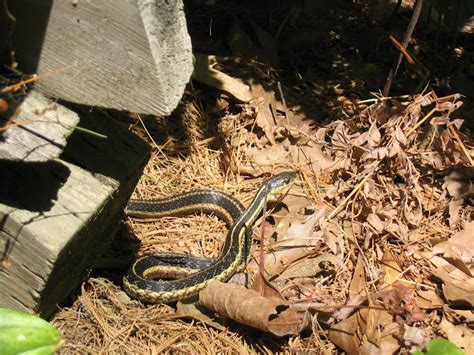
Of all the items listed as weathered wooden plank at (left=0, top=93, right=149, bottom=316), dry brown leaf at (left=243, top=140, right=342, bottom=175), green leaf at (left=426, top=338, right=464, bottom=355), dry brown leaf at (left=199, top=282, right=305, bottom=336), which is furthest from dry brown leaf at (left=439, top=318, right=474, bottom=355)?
weathered wooden plank at (left=0, top=93, right=149, bottom=316)

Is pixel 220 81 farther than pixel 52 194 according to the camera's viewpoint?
Yes

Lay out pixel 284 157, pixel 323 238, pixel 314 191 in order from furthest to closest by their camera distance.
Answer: pixel 284 157
pixel 314 191
pixel 323 238

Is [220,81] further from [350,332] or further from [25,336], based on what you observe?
[25,336]

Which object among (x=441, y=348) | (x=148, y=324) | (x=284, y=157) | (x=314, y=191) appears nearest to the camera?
(x=441, y=348)

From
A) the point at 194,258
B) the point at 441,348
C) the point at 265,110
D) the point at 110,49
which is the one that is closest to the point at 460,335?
the point at 441,348

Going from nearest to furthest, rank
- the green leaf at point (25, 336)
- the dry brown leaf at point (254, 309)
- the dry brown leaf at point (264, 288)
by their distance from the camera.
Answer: the green leaf at point (25, 336)
the dry brown leaf at point (254, 309)
the dry brown leaf at point (264, 288)

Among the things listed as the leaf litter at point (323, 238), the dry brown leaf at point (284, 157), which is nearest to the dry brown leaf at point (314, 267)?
the leaf litter at point (323, 238)

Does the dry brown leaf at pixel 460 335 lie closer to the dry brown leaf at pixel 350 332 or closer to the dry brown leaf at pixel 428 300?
the dry brown leaf at pixel 428 300
